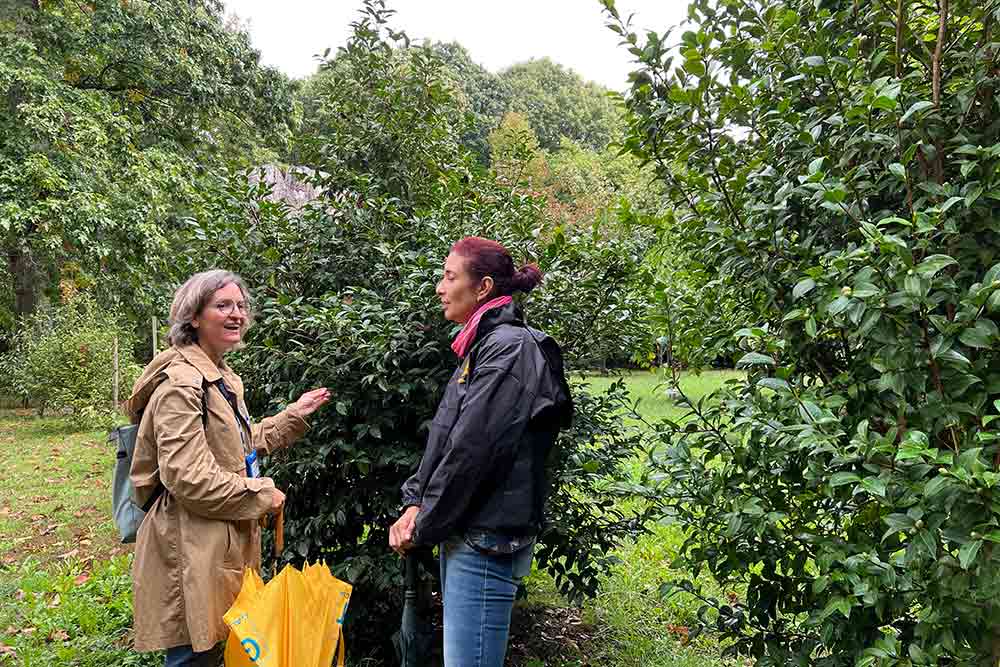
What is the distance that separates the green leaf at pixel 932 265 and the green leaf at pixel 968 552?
569 mm

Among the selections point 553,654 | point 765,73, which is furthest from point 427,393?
point 765,73

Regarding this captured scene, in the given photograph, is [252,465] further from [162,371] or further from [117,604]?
[117,604]

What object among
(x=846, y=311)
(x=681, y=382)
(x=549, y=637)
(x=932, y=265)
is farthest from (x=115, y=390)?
(x=932, y=265)

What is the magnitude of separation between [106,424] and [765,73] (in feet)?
46.3

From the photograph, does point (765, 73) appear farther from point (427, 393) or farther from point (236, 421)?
point (236, 421)

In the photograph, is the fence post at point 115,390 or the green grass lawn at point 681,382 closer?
the green grass lawn at point 681,382

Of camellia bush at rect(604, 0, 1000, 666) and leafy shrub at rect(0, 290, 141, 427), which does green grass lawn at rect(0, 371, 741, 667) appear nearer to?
camellia bush at rect(604, 0, 1000, 666)

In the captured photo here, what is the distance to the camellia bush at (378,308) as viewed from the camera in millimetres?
3303

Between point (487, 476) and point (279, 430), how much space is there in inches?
47.4

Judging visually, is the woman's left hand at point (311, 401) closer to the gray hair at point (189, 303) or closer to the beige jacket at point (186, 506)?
the beige jacket at point (186, 506)

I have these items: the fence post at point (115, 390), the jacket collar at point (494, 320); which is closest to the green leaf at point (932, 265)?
the jacket collar at point (494, 320)

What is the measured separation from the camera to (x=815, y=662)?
2.20 metres

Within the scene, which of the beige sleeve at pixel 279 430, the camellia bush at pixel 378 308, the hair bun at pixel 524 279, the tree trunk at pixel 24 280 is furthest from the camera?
the tree trunk at pixel 24 280

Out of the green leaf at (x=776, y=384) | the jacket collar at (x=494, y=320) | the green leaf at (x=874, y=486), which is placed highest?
the jacket collar at (x=494, y=320)
